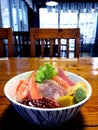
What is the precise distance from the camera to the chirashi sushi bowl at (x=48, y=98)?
43 cm

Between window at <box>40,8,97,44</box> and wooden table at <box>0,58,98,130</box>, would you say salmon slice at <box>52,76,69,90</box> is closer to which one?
wooden table at <box>0,58,98,130</box>

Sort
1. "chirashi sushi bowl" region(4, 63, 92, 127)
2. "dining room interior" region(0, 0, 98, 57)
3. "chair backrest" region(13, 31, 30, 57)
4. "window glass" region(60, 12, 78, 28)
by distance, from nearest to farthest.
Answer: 1. "chirashi sushi bowl" region(4, 63, 92, 127)
2. "chair backrest" region(13, 31, 30, 57)
3. "dining room interior" region(0, 0, 98, 57)
4. "window glass" region(60, 12, 78, 28)

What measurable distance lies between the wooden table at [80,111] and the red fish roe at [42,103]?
10 centimetres

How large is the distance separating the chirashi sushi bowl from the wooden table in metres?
0.07

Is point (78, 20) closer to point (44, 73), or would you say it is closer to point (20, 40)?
point (20, 40)

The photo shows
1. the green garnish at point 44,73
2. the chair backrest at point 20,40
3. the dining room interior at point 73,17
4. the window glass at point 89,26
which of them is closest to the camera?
the green garnish at point 44,73

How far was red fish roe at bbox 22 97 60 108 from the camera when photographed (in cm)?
44

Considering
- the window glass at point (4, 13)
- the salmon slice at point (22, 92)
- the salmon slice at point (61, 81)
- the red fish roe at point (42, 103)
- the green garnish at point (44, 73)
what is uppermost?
the window glass at point (4, 13)

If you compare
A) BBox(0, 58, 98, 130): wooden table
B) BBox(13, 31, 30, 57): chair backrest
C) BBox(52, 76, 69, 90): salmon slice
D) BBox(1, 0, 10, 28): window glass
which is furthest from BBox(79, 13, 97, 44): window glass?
BBox(52, 76, 69, 90): salmon slice

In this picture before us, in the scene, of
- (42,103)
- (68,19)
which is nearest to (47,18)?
(68,19)

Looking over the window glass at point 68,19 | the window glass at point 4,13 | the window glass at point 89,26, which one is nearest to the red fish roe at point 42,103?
the window glass at point 4,13

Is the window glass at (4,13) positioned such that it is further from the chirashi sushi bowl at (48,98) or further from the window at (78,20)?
the window at (78,20)

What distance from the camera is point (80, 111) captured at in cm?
58

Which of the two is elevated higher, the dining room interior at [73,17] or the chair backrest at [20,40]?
the dining room interior at [73,17]
